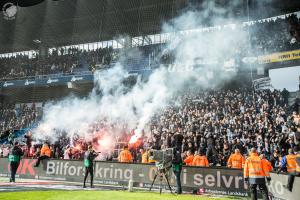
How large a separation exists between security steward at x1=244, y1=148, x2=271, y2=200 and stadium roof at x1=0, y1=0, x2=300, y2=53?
570 inches

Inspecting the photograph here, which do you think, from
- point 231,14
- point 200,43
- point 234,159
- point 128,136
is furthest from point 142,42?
point 234,159

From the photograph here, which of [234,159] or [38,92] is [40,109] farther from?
[234,159]

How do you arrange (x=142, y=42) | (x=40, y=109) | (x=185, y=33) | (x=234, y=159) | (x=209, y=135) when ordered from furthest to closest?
(x=40, y=109)
(x=142, y=42)
(x=185, y=33)
(x=209, y=135)
(x=234, y=159)

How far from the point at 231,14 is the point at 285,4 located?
12.0 ft

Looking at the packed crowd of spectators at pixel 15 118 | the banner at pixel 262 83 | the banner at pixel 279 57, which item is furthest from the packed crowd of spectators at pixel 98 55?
the packed crowd of spectators at pixel 15 118

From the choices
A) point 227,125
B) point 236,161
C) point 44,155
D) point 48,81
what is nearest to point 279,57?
point 227,125

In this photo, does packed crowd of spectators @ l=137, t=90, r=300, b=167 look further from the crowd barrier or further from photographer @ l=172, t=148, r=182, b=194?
photographer @ l=172, t=148, r=182, b=194

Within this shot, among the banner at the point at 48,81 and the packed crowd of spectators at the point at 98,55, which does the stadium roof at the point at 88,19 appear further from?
the banner at the point at 48,81

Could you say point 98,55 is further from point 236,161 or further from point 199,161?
point 236,161

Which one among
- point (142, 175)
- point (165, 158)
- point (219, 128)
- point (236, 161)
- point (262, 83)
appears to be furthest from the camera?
point (262, 83)

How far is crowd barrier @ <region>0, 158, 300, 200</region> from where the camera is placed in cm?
962

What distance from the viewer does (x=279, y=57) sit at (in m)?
18.8

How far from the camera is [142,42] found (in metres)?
25.2

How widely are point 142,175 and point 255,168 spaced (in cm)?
488
